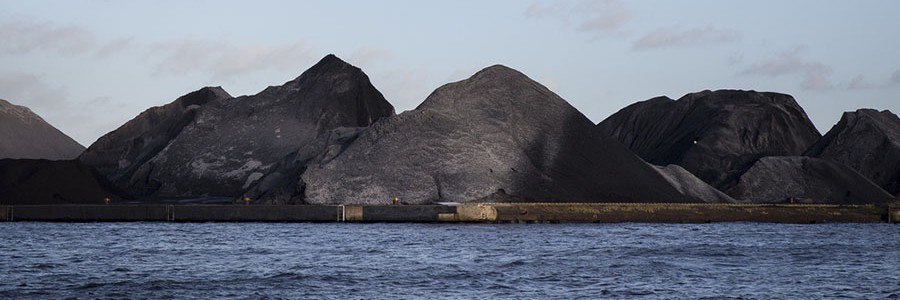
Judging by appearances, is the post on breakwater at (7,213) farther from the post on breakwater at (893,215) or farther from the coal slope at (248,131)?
the post on breakwater at (893,215)

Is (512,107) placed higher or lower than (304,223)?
higher

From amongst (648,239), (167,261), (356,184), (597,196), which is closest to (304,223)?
(356,184)

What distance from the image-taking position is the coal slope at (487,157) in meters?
114

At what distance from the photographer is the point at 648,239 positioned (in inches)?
3263

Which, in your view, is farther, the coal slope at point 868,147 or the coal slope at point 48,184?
the coal slope at point 868,147

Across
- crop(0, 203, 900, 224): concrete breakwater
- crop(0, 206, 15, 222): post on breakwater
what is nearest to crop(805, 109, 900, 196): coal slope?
crop(0, 203, 900, 224): concrete breakwater

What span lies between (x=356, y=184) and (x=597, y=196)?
70.0 ft

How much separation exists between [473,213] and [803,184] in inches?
2109

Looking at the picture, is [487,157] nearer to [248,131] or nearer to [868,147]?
[248,131]

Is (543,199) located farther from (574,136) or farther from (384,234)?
(384,234)

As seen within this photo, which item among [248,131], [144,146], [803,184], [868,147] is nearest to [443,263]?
[803,184]

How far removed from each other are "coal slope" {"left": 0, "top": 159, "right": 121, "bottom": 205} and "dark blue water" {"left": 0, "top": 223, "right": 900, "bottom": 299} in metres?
29.5

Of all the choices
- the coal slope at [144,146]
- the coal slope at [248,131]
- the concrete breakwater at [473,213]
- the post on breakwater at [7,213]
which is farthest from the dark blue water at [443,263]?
the coal slope at [144,146]

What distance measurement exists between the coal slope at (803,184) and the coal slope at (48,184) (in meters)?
67.6
